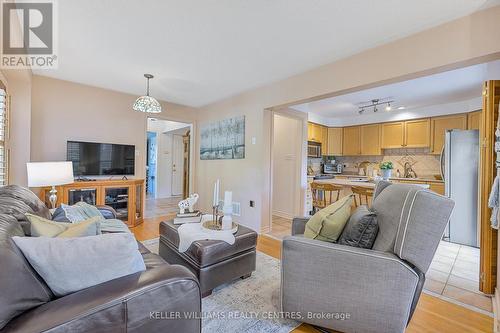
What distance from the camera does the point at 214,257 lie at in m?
1.87

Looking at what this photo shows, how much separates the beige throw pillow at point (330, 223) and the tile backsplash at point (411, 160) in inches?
177

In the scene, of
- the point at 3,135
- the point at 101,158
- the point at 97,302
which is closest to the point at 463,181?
the point at 97,302

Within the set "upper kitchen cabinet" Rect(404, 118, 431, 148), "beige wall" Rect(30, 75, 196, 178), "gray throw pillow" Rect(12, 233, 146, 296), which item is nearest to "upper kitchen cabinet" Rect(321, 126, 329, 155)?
"upper kitchen cabinet" Rect(404, 118, 431, 148)

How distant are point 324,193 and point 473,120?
3.00 metres

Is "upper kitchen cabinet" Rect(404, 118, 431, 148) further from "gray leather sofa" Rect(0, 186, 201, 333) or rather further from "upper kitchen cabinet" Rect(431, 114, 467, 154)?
"gray leather sofa" Rect(0, 186, 201, 333)

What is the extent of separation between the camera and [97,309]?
805 millimetres

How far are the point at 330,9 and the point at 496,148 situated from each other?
5.55 ft

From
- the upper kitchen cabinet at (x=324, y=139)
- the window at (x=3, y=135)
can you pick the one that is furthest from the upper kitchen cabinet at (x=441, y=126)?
the window at (x=3, y=135)

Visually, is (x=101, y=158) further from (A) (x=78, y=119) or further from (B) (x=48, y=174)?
(B) (x=48, y=174)

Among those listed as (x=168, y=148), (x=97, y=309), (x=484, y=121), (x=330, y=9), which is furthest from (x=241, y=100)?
(x=168, y=148)

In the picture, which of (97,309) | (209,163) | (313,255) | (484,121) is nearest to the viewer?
(97,309)

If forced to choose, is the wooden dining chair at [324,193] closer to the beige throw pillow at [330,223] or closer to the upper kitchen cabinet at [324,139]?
the upper kitchen cabinet at [324,139]

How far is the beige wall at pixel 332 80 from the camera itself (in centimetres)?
186

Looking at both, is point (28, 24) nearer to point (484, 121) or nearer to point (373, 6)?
point (373, 6)
